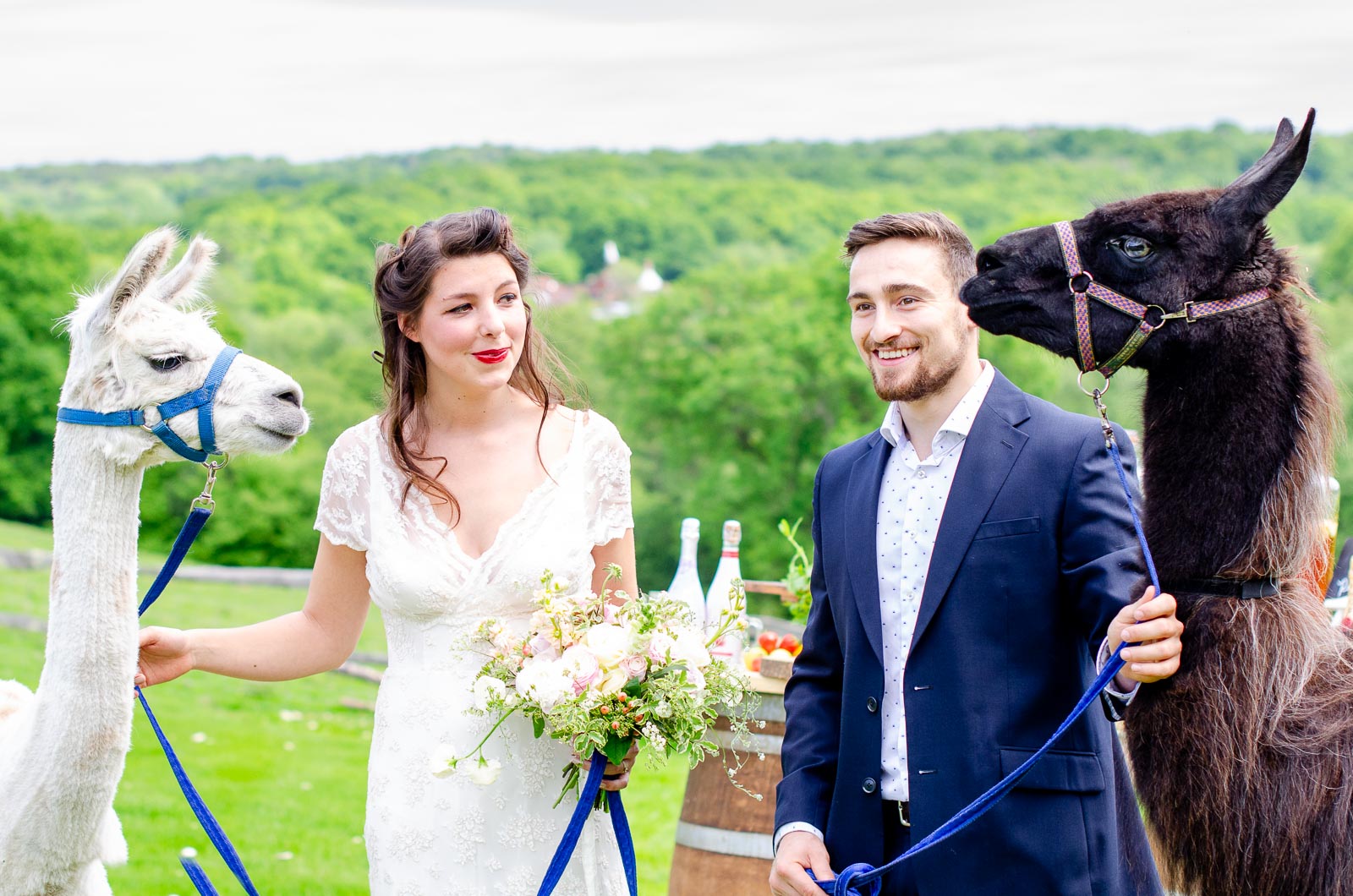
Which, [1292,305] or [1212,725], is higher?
[1292,305]

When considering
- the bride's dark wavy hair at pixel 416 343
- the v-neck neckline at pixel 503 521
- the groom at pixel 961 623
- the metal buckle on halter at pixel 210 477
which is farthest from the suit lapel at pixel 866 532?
the metal buckle on halter at pixel 210 477

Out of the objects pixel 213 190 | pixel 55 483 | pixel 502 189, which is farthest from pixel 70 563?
pixel 213 190

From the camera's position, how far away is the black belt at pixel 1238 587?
2594mm

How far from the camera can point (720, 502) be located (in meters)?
38.0

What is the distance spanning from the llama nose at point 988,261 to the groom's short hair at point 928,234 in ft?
0.60

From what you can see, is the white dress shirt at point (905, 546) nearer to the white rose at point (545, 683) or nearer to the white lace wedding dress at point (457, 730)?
the white rose at point (545, 683)

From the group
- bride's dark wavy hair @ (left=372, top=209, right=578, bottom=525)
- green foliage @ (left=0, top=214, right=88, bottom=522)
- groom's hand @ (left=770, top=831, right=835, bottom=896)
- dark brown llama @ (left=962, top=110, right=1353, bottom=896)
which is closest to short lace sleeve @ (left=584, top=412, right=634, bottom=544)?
bride's dark wavy hair @ (left=372, top=209, right=578, bottom=525)

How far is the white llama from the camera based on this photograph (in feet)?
9.75

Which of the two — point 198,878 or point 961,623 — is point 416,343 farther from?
point 961,623

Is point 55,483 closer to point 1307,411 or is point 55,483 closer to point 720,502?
point 1307,411

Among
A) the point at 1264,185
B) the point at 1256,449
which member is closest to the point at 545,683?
the point at 1256,449

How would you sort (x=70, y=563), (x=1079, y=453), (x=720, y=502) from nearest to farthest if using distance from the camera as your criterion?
(x=1079, y=453)
(x=70, y=563)
(x=720, y=502)

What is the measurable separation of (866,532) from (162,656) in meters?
2.00

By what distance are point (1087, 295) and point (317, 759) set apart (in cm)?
1019
